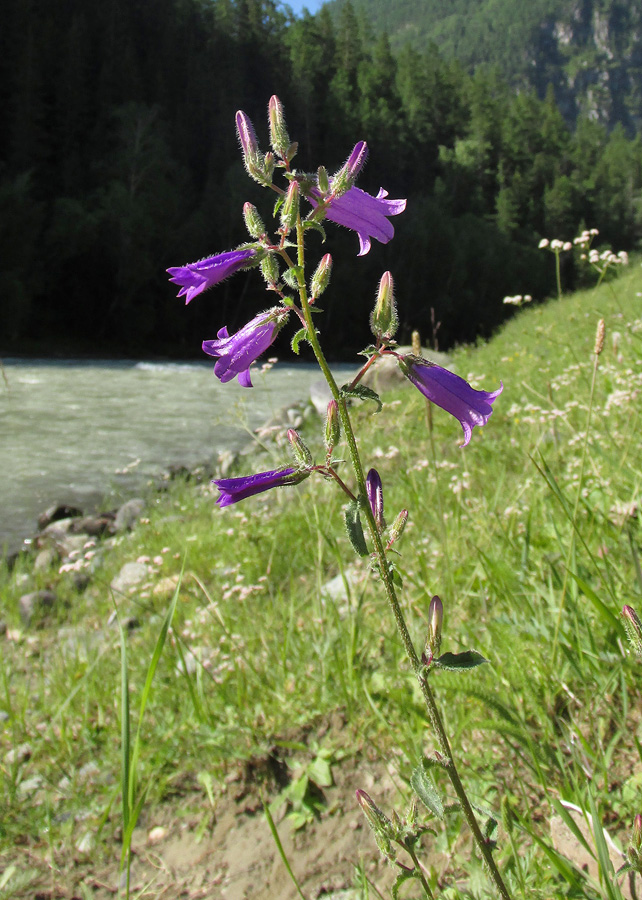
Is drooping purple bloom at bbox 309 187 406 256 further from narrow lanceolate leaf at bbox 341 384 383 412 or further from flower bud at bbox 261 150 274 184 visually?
narrow lanceolate leaf at bbox 341 384 383 412

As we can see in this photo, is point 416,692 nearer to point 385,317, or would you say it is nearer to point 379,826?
point 379,826

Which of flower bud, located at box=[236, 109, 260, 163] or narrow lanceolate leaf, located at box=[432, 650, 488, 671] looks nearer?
narrow lanceolate leaf, located at box=[432, 650, 488, 671]

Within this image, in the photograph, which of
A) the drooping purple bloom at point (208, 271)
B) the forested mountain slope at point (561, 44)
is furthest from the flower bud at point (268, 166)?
the forested mountain slope at point (561, 44)

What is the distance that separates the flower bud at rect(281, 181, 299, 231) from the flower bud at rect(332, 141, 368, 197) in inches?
2.7

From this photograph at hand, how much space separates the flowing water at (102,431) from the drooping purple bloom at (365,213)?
70.6 inches

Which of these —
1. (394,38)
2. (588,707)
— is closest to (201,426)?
(588,707)

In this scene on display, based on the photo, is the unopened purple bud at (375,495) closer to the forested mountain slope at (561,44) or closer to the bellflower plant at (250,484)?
the bellflower plant at (250,484)

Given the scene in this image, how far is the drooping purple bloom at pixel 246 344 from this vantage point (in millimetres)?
1036

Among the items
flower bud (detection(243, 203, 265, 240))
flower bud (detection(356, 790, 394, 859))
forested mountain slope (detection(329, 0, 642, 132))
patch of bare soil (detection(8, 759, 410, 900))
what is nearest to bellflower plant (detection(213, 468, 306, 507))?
flower bud (detection(243, 203, 265, 240))

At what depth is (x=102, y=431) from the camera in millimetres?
8602

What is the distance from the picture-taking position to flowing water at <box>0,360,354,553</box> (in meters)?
6.31

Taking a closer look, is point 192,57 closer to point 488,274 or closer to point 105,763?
point 488,274

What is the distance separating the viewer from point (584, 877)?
45.9 inches

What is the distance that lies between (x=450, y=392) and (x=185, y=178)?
98.3 ft
